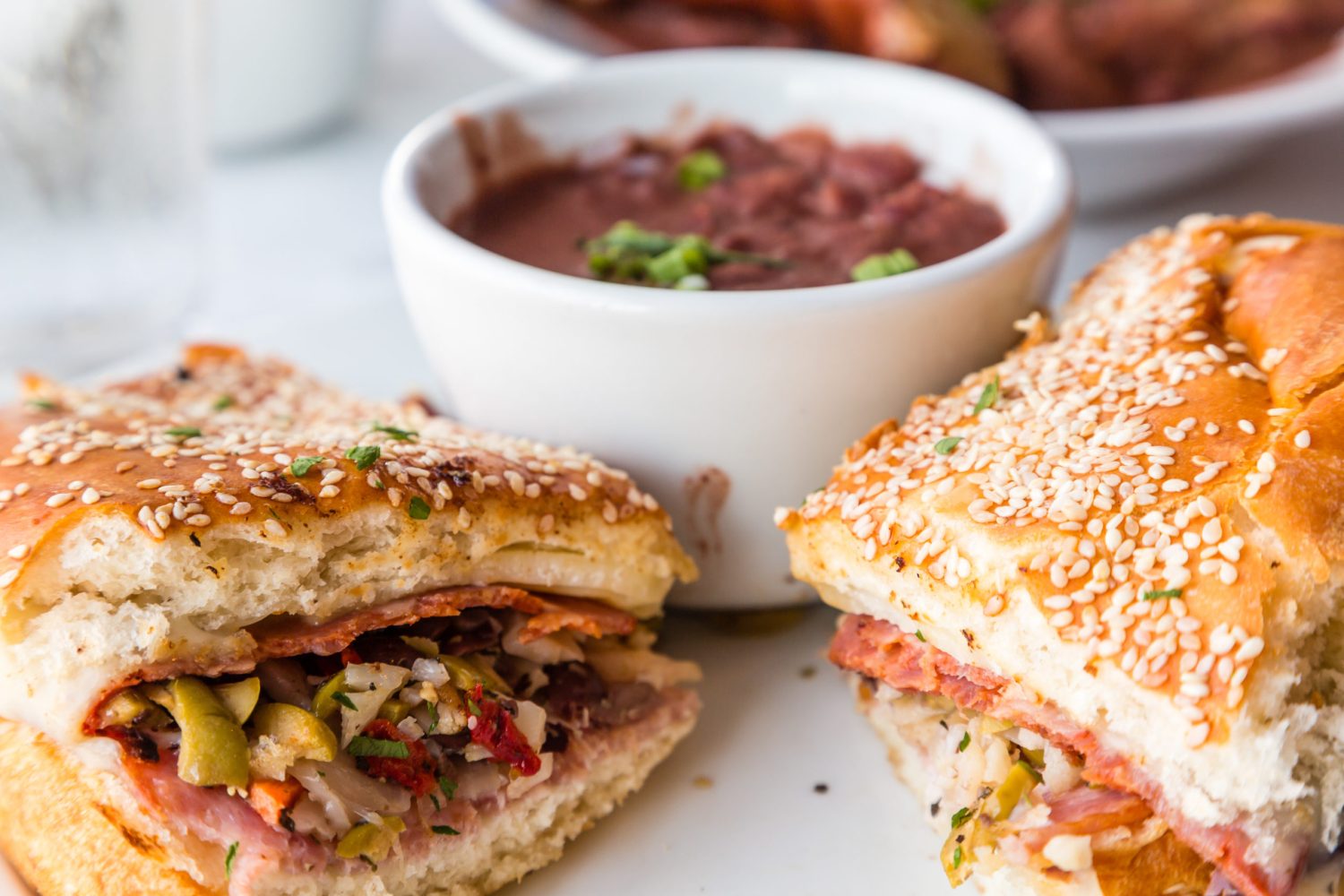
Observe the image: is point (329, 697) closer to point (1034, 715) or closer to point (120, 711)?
point (120, 711)

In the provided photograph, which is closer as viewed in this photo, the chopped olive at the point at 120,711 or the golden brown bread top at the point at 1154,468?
the golden brown bread top at the point at 1154,468

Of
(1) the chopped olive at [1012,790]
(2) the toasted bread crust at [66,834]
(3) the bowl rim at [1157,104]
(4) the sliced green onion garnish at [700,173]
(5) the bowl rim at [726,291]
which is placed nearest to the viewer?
(2) the toasted bread crust at [66,834]

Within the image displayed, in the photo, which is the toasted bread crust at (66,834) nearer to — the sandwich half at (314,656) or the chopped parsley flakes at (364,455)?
the sandwich half at (314,656)

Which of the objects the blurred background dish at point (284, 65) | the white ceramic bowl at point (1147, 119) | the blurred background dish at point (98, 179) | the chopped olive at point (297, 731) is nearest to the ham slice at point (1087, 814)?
the chopped olive at point (297, 731)

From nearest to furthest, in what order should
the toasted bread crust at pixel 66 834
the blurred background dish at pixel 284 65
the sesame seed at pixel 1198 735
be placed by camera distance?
the sesame seed at pixel 1198 735 → the toasted bread crust at pixel 66 834 → the blurred background dish at pixel 284 65

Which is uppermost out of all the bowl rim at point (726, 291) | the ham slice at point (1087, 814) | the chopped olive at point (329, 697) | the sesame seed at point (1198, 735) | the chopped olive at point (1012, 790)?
the bowl rim at point (726, 291)

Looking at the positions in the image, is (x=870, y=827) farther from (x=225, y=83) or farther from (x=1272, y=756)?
(x=225, y=83)

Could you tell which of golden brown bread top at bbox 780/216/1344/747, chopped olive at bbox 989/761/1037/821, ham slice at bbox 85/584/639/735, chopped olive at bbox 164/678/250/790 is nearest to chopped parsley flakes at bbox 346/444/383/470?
ham slice at bbox 85/584/639/735

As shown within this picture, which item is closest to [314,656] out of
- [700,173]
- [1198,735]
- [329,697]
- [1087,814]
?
[329,697]
